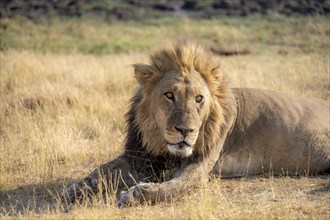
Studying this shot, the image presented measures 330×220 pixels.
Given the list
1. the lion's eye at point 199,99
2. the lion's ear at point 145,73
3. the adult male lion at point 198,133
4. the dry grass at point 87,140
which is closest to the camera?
the dry grass at point 87,140

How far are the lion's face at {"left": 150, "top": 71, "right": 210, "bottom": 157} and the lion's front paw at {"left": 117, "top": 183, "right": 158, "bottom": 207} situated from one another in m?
0.36

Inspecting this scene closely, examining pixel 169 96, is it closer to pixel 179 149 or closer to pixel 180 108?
pixel 180 108

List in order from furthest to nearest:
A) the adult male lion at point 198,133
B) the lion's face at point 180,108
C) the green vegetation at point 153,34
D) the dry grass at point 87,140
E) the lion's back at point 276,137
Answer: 1. the green vegetation at point 153,34
2. the lion's back at point 276,137
3. the adult male lion at point 198,133
4. the lion's face at point 180,108
5. the dry grass at point 87,140

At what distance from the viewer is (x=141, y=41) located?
1817 cm

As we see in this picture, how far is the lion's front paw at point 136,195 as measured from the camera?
4699 mm

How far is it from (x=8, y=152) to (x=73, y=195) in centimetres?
186

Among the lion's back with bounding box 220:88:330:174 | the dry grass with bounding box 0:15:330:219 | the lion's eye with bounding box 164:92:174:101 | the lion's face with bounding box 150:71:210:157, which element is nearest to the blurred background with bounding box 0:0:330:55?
the dry grass with bounding box 0:15:330:219

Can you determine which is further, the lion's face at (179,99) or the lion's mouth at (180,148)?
the lion's face at (179,99)

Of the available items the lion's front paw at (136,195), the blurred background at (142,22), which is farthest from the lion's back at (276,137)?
the blurred background at (142,22)

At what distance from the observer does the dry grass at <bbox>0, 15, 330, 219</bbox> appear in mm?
4566

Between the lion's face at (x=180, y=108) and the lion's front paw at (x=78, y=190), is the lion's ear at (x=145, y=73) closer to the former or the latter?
the lion's face at (x=180, y=108)

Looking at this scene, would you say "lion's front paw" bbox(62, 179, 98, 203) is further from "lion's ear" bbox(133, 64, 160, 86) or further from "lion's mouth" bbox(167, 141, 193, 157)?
"lion's ear" bbox(133, 64, 160, 86)

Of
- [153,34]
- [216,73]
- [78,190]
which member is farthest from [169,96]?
[153,34]

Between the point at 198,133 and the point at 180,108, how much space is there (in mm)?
308
